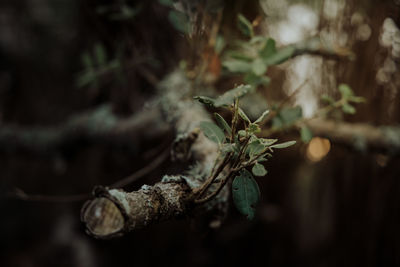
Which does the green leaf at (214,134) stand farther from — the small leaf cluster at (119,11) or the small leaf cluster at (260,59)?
→ the small leaf cluster at (119,11)

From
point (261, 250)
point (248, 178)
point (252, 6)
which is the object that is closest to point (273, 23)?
point (252, 6)

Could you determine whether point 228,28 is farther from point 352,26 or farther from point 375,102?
point 375,102

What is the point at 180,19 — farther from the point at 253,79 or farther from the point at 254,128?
the point at 254,128

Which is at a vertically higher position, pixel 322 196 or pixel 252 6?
pixel 252 6

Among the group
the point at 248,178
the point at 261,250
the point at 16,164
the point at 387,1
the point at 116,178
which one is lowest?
the point at 261,250

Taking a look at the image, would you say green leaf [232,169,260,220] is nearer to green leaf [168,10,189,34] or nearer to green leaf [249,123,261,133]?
green leaf [249,123,261,133]

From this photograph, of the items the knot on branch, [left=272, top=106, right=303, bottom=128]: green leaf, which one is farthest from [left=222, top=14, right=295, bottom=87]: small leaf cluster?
the knot on branch
